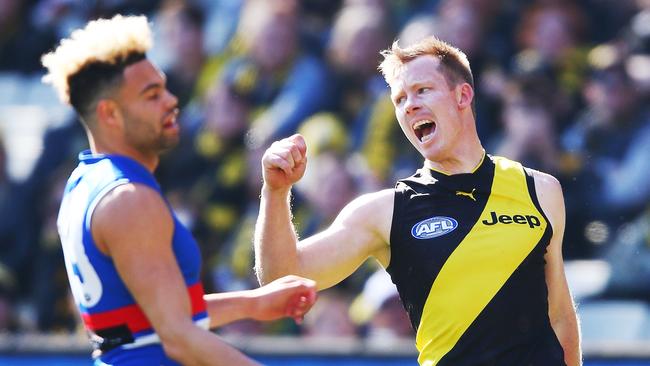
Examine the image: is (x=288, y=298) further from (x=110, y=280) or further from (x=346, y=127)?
(x=346, y=127)

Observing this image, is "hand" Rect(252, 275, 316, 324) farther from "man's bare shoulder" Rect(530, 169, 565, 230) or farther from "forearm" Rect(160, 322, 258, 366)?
"man's bare shoulder" Rect(530, 169, 565, 230)

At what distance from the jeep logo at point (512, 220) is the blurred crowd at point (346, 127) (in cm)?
323

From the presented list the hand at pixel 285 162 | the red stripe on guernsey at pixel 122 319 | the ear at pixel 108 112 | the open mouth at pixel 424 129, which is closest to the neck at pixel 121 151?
the ear at pixel 108 112

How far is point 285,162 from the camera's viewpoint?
472 centimetres

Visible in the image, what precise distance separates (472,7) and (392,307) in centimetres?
230

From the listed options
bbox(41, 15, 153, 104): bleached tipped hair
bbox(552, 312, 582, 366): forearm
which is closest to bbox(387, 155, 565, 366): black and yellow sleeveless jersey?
bbox(552, 312, 582, 366): forearm

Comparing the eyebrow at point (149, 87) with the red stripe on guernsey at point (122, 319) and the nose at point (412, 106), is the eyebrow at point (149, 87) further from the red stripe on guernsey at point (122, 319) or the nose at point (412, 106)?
the nose at point (412, 106)

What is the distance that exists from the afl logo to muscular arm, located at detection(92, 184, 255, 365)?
1.13 metres

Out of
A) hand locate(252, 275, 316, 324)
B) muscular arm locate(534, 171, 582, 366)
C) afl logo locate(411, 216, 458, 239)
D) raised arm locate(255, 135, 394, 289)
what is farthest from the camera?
muscular arm locate(534, 171, 582, 366)

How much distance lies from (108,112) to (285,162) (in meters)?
0.66

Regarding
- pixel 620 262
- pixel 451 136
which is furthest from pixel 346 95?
pixel 451 136

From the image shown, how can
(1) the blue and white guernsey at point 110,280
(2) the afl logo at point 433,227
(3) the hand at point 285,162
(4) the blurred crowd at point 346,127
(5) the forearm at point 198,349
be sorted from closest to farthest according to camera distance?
1. (5) the forearm at point 198,349
2. (1) the blue and white guernsey at point 110,280
3. (3) the hand at point 285,162
4. (2) the afl logo at point 433,227
5. (4) the blurred crowd at point 346,127

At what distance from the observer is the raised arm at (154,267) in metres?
4.16

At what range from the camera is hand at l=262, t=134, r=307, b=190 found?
473 cm
